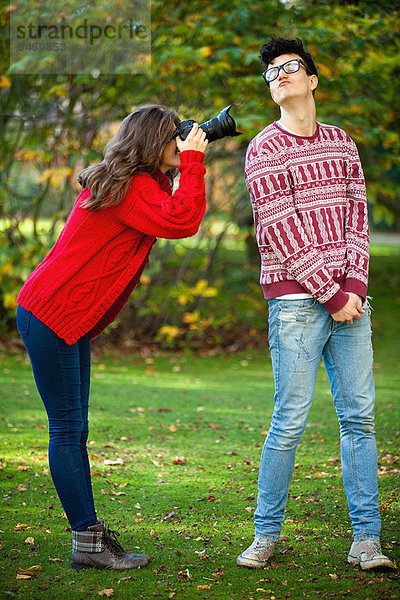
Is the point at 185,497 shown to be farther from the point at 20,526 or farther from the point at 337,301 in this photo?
the point at 337,301

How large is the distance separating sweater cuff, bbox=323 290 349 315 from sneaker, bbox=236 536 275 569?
100 centimetres

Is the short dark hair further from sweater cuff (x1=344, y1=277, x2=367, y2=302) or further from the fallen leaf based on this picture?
the fallen leaf

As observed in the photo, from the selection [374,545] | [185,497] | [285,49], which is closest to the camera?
[374,545]

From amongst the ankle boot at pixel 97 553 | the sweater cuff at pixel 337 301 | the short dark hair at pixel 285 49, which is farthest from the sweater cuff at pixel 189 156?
the ankle boot at pixel 97 553

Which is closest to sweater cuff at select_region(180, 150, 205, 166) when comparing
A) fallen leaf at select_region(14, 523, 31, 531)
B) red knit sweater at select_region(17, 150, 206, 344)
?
red knit sweater at select_region(17, 150, 206, 344)

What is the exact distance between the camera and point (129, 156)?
9.13ft

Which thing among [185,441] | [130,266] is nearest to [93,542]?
[130,266]

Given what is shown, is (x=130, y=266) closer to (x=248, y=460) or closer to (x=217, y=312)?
(x=248, y=460)

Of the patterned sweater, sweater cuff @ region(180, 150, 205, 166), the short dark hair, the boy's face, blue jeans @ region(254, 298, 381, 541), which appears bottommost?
blue jeans @ region(254, 298, 381, 541)

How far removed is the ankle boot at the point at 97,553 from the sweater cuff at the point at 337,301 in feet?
4.25

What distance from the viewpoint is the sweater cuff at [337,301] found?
2807 millimetres

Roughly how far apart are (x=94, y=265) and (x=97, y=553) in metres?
1.18

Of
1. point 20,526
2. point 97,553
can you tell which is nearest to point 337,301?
point 97,553

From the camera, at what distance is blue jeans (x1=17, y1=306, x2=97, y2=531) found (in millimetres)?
2801
